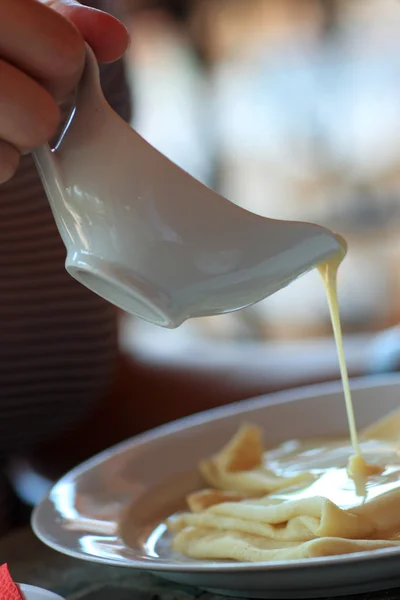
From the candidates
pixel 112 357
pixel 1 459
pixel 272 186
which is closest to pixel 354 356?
pixel 112 357

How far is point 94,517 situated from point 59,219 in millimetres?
261

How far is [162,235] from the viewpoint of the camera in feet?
1.58

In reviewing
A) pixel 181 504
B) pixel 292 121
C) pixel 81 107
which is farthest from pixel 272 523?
pixel 292 121

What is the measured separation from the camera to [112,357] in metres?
1.04

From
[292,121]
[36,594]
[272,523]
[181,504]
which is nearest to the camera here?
[36,594]

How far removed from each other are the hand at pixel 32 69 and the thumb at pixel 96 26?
16 millimetres

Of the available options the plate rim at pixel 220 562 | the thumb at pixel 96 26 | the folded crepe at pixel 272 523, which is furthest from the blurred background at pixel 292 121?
the thumb at pixel 96 26

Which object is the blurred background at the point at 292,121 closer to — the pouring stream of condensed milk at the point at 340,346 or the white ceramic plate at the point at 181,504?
the white ceramic plate at the point at 181,504

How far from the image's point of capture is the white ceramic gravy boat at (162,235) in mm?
482

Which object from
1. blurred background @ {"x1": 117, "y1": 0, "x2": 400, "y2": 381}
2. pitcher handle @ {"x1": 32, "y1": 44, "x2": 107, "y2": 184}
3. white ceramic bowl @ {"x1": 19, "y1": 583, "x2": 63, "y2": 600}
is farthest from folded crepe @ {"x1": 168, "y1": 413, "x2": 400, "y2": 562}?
blurred background @ {"x1": 117, "y1": 0, "x2": 400, "y2": 381}

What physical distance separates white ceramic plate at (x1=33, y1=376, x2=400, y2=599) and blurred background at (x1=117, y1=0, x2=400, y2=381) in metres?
2.58

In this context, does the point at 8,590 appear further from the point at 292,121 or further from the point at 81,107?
the point at 292,121

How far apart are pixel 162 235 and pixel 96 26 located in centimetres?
15

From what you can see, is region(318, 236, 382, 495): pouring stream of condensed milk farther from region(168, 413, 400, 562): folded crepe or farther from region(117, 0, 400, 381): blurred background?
region(117, 0, 400, 381): blurred background
